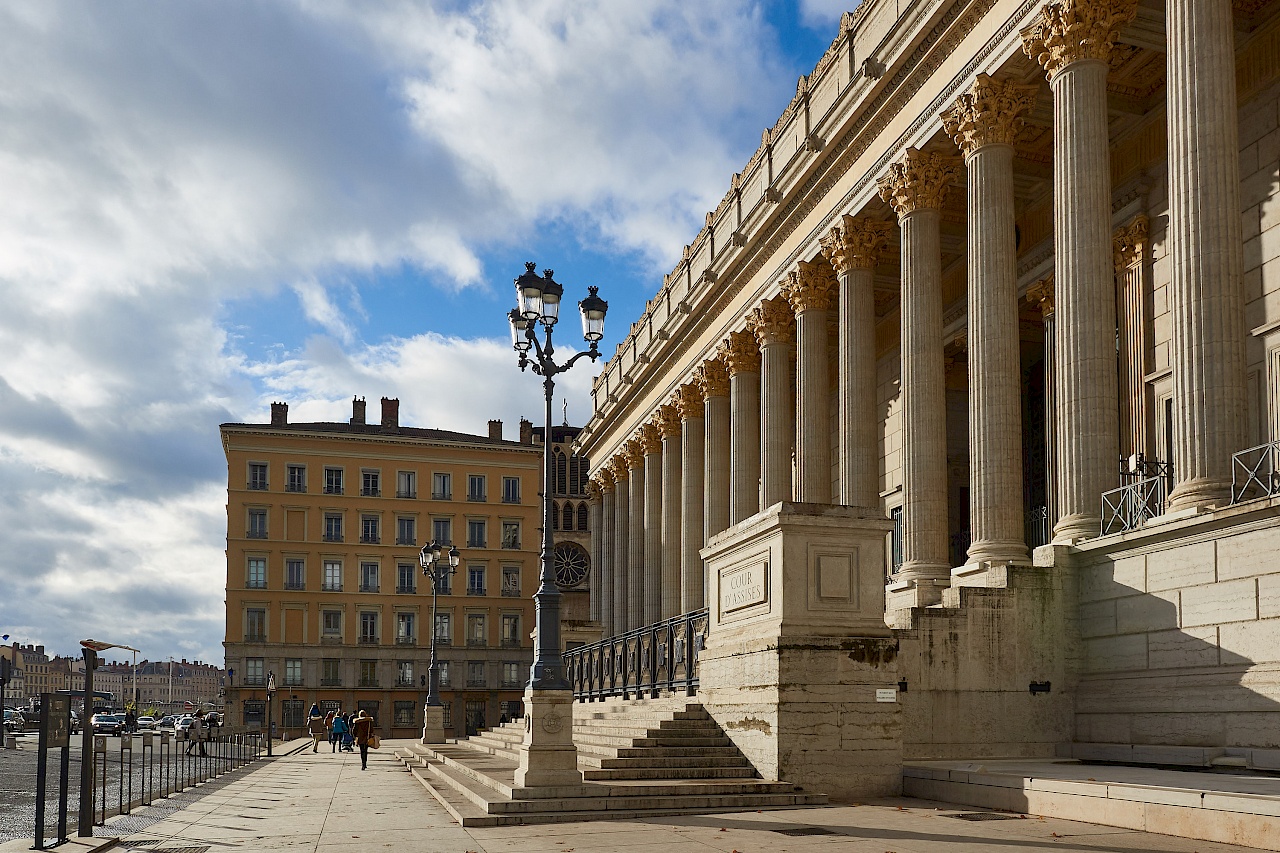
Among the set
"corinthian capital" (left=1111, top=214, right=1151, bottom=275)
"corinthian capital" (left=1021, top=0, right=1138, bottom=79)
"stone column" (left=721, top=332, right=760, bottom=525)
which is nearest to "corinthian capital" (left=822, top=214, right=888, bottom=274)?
"corinthian capital" (left=1111, top=214, right=1151, bottom=275)

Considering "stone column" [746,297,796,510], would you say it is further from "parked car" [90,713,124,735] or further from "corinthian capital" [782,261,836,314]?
"parked car" [90,713,124,735]

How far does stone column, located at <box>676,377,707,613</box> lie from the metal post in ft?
97.4

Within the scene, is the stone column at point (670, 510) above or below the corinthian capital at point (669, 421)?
below

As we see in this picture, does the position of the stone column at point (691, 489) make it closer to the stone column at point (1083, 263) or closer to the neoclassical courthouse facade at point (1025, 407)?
the neoclassical courthouse facade at point (1025, 407)

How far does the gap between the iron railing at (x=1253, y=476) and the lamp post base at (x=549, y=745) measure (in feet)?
30.6

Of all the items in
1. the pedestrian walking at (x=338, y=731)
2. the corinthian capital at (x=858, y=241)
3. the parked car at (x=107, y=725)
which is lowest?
the parked car at (x=107, y=725)

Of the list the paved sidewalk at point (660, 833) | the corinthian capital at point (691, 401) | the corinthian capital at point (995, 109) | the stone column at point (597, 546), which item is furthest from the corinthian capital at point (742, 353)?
the stone column at point (597, 546)

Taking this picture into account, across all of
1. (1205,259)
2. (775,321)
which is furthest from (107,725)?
(1205,259)

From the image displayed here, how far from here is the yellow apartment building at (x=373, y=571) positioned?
8712 cm

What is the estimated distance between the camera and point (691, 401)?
152 ft

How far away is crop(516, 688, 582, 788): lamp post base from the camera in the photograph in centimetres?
1644

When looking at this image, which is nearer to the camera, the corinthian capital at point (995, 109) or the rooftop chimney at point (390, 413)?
the corinthian capital at point (995, 109)

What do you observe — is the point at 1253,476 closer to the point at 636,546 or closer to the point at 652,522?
the point at 652,522

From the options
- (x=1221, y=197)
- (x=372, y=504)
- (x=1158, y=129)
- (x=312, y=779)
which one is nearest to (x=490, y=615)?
(x=372, y=504)
